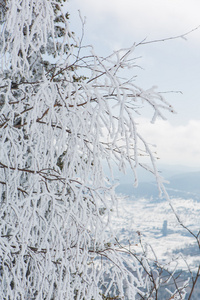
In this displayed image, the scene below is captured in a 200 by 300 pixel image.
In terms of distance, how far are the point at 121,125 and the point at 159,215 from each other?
598ft

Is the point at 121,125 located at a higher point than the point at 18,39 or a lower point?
lower

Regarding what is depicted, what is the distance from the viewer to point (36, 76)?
250 inches

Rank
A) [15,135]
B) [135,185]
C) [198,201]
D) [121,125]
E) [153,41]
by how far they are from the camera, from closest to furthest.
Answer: [121,125]
[135,185]
[153,41]
[15,135]
[198,201]

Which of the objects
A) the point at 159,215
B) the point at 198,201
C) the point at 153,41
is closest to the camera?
the point at 153,41

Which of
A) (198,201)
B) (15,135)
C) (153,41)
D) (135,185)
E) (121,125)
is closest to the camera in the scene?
(121,125)

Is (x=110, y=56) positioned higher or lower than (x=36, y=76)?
lower

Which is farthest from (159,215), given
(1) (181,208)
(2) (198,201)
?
(2) (198,201)

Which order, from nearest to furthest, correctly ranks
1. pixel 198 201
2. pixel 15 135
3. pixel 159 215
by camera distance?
pixel 15 135 → pixel 159 215 → pixel 198 201

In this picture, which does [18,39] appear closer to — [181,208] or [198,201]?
[181,208]

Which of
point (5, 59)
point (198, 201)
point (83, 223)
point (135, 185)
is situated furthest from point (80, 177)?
point (198, 201)

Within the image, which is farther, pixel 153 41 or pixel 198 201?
pixel 198 201

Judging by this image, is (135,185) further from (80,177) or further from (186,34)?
(186,34)

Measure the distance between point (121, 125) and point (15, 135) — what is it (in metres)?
1.26

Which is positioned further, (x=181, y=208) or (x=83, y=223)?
(x=181, y=208)
